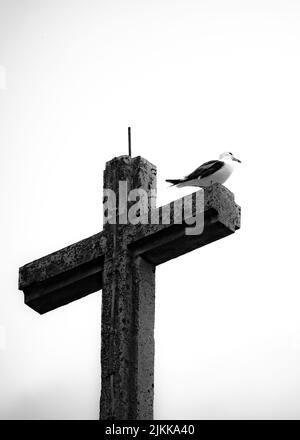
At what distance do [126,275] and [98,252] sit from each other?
12.2 inches

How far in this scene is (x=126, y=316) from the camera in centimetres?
555

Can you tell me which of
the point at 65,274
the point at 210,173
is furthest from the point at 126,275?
the point at 210,173

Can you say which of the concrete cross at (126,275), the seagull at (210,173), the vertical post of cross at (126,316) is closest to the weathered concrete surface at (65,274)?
the concrete cross at (126,275)

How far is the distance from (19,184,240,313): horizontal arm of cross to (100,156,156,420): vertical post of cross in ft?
0.29

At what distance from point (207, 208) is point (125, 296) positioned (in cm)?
67

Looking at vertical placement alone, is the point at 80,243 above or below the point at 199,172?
below

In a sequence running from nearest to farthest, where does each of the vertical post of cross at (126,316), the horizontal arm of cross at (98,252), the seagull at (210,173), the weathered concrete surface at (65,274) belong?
1. the vertical post of cross at (126,316)
2. the horizontal arm of cross at (98,252)
3. the weathered concrete surface at (65,274)
4. the seagull at (210,173)

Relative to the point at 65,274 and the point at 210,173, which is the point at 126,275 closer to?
the point at 65,274

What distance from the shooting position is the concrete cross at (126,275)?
5.39 metres

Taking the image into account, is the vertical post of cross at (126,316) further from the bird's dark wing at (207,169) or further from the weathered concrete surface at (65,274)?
the bird's dark wing at (207,169)

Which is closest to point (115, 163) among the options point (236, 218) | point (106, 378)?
point (236, 218)

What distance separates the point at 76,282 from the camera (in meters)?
6.04
